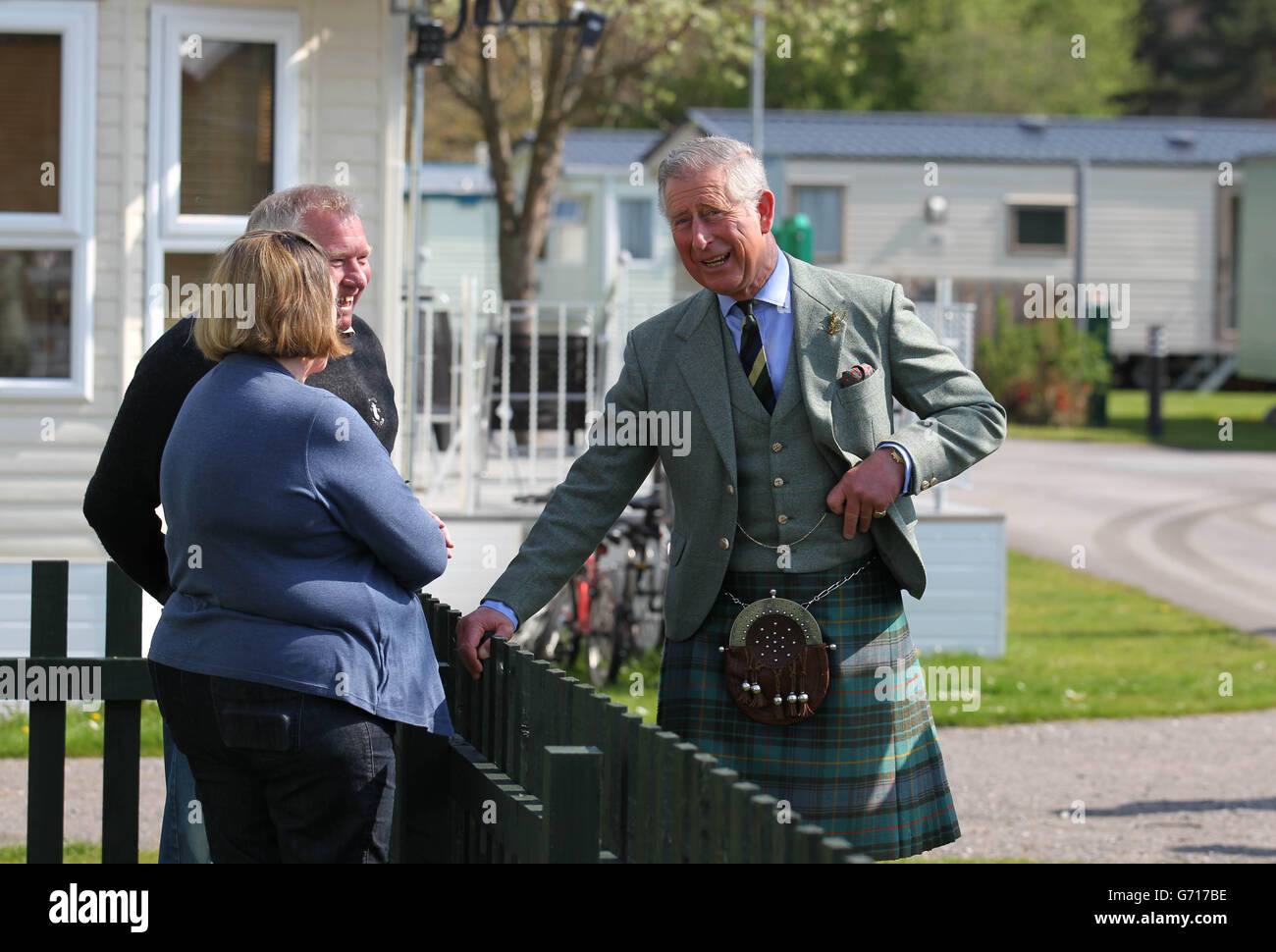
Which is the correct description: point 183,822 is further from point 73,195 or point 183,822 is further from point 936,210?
point 936,210

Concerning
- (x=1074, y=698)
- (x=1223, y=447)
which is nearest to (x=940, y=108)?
(x=1223, y=447)

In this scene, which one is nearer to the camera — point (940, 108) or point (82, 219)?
point (82, 219)

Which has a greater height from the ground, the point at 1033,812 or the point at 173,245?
the point at 173,245

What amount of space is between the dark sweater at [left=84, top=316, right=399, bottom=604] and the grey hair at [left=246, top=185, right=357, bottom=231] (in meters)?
0.27

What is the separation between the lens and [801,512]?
132 inches

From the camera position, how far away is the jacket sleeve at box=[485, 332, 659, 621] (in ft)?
11.6

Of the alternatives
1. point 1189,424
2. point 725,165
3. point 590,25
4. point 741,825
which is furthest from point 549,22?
point 1189,424

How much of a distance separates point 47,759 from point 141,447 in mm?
834

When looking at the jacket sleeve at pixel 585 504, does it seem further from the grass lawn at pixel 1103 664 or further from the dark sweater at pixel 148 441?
the grass lawn at pixel 1103 664
